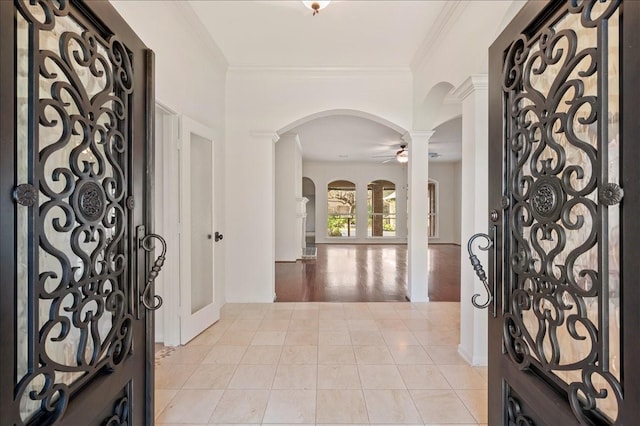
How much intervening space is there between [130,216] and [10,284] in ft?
1.66

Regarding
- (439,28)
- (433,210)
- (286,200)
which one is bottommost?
(433,210)

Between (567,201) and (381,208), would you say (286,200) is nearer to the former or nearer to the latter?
(381,208)

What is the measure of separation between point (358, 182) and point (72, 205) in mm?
10594

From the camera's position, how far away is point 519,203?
1140 millimetres

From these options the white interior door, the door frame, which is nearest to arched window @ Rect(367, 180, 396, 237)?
the white interior door

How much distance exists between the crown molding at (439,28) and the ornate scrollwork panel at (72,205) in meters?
2.70

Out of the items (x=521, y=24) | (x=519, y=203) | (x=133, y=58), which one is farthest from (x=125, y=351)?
(x=521, y=24)

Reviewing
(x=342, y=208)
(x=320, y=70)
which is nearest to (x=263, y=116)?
(x=320, y=70)

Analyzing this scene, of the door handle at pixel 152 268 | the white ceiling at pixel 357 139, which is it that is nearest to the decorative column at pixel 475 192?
the door handle at pixel 152 268

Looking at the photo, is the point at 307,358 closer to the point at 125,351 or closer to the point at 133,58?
the point at 125,351

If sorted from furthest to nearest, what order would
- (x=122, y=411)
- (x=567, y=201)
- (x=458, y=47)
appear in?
(x=458, y=47) < (x=122, y=411) < (x=567, y=201)

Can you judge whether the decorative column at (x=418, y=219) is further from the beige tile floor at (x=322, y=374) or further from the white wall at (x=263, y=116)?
the beige tile floor at (x=322, y=374)

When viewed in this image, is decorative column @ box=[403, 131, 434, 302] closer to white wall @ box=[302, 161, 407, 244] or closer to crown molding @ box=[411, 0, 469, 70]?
crown molding @ box=[411, 0, 469, 70]

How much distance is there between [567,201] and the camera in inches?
36.2
